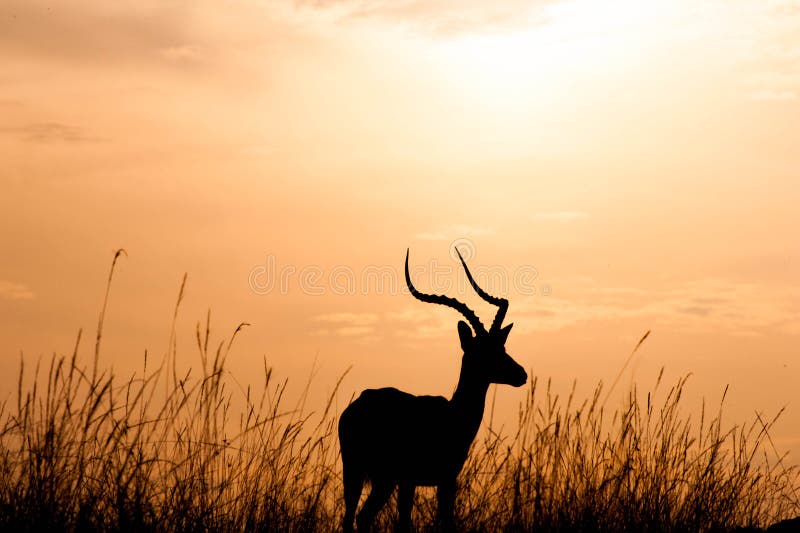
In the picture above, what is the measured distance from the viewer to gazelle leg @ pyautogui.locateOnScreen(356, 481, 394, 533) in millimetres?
9180

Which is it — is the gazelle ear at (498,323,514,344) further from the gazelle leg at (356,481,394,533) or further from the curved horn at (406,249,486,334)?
the gazelle leg at (356,481,394,533)

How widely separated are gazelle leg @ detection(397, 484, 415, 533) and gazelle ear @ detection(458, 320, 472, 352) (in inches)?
70.9

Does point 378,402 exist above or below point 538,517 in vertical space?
above

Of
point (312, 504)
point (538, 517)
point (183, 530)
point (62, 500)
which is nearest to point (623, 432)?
point (538, 517)

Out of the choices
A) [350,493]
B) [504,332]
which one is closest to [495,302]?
[504,332]

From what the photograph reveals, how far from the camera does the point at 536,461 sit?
895 centimetres

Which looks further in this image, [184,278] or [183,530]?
[184,278]

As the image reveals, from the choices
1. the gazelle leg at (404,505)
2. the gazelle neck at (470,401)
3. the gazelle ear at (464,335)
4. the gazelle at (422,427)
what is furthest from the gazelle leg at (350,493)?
the gazelle ear at (464,335)

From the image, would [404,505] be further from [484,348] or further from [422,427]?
[484,348]

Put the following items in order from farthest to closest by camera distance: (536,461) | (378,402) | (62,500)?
(378,402) < (536,461) < (62,500)

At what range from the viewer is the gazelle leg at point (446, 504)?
834cm

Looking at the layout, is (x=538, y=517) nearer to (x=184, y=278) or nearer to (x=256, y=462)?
(x=256, y=462)

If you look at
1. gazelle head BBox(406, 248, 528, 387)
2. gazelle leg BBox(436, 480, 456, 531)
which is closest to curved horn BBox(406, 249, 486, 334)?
gazelle head BBox(406, 248, 528, 387)

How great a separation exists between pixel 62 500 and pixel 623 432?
5.12 meters
